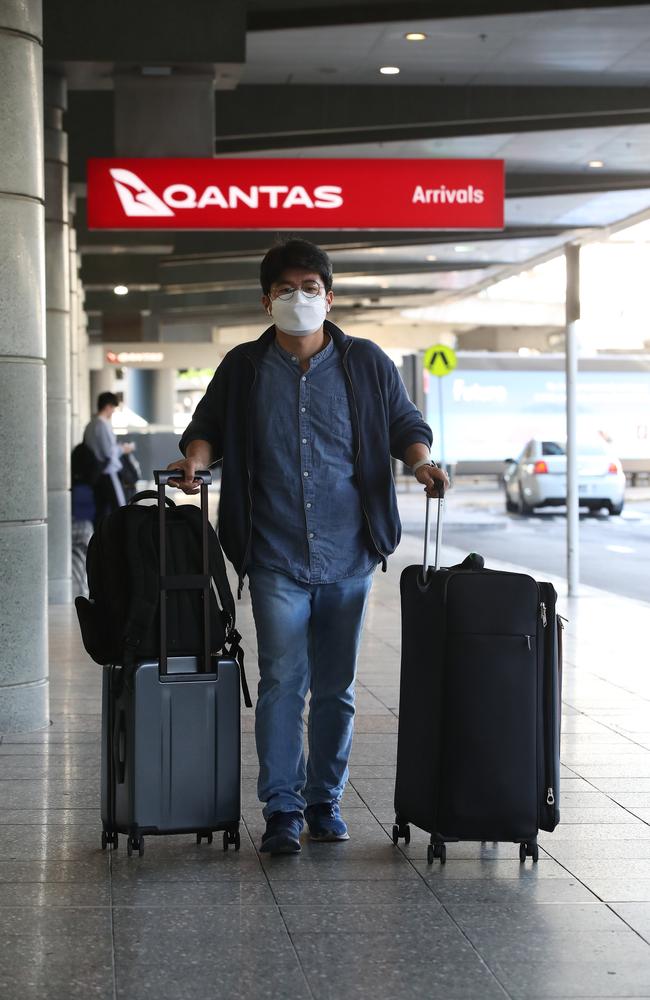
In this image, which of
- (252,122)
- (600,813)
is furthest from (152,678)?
(252,122)

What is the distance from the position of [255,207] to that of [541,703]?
21.0ft

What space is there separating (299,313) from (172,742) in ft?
4.64

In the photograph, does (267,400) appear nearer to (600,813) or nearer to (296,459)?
(296,459)

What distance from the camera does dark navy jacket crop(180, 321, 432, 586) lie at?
4.84 m

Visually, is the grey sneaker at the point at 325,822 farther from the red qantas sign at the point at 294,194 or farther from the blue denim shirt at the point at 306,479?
the red qantas sign at the point at 294,194

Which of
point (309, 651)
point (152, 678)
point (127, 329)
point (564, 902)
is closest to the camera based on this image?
point (564, 902)

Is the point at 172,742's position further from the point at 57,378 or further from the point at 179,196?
the point at 57,378

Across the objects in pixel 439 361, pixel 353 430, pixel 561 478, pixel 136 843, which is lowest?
pixel 561 478

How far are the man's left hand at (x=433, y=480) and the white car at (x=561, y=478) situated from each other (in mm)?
23583

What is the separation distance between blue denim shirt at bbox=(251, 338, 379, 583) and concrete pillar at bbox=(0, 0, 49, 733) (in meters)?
2.28

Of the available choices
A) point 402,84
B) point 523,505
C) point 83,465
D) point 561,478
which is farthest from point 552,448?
point 402,84

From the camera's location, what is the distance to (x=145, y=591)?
15.1ft

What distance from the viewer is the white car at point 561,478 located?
Result: 2819cm

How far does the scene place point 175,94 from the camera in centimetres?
1053
